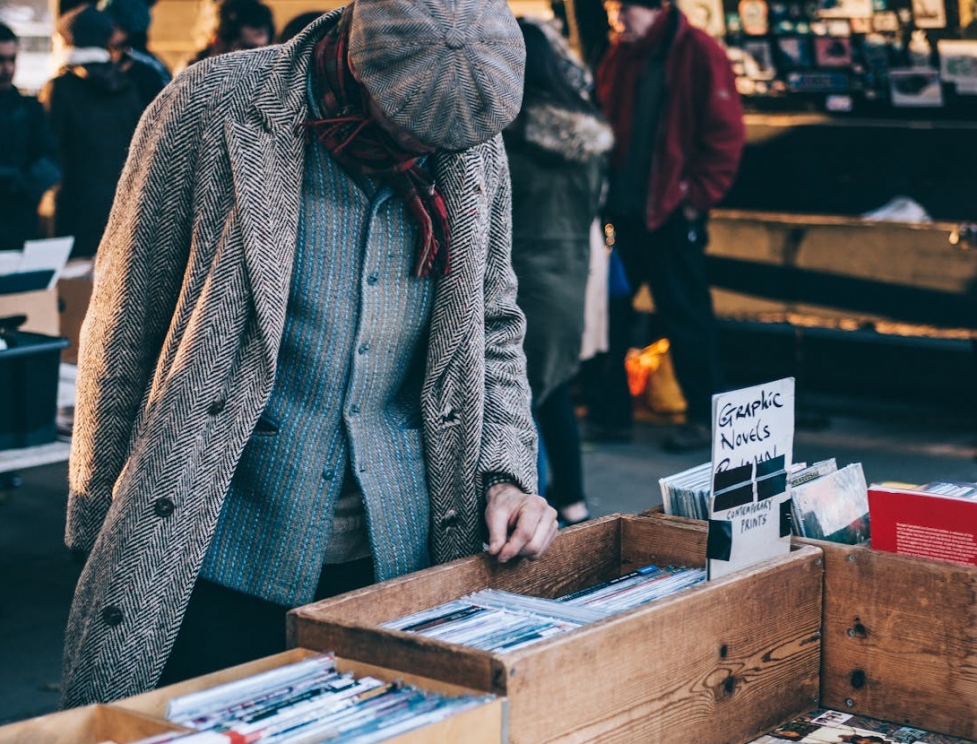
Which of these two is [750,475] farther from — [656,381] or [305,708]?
[656,381]

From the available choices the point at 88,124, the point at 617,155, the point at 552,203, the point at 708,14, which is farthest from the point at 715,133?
the point at 88,124

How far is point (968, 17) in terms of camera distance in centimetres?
728

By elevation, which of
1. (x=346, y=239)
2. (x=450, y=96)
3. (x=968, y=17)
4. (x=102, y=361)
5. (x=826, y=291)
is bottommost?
(x=826, y=291)

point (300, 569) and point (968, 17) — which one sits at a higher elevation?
point (968, 17)

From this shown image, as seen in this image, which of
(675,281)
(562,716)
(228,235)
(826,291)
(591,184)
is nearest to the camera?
(562,716)

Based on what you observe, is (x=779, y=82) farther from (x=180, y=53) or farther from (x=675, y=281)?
(x=180, y=53)

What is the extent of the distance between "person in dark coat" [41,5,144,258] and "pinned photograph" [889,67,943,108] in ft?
12.1

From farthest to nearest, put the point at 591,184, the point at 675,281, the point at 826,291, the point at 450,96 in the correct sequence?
the point at 826,291 < the point at 675,281 < the point at 591,184 < the point at 450,96

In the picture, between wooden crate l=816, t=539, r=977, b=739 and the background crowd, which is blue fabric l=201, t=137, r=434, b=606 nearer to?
wooden crate l=816, t=539, r=977, b=739

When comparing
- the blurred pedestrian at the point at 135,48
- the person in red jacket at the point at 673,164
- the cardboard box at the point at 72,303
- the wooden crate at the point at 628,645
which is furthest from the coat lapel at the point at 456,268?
the blurred pedestrian at the point at 135,48

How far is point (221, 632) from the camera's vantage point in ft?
7.89

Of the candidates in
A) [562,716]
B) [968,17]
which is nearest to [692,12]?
[968,17]

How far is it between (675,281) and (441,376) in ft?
15.8

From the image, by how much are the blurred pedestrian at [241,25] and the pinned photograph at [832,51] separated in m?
3.00
